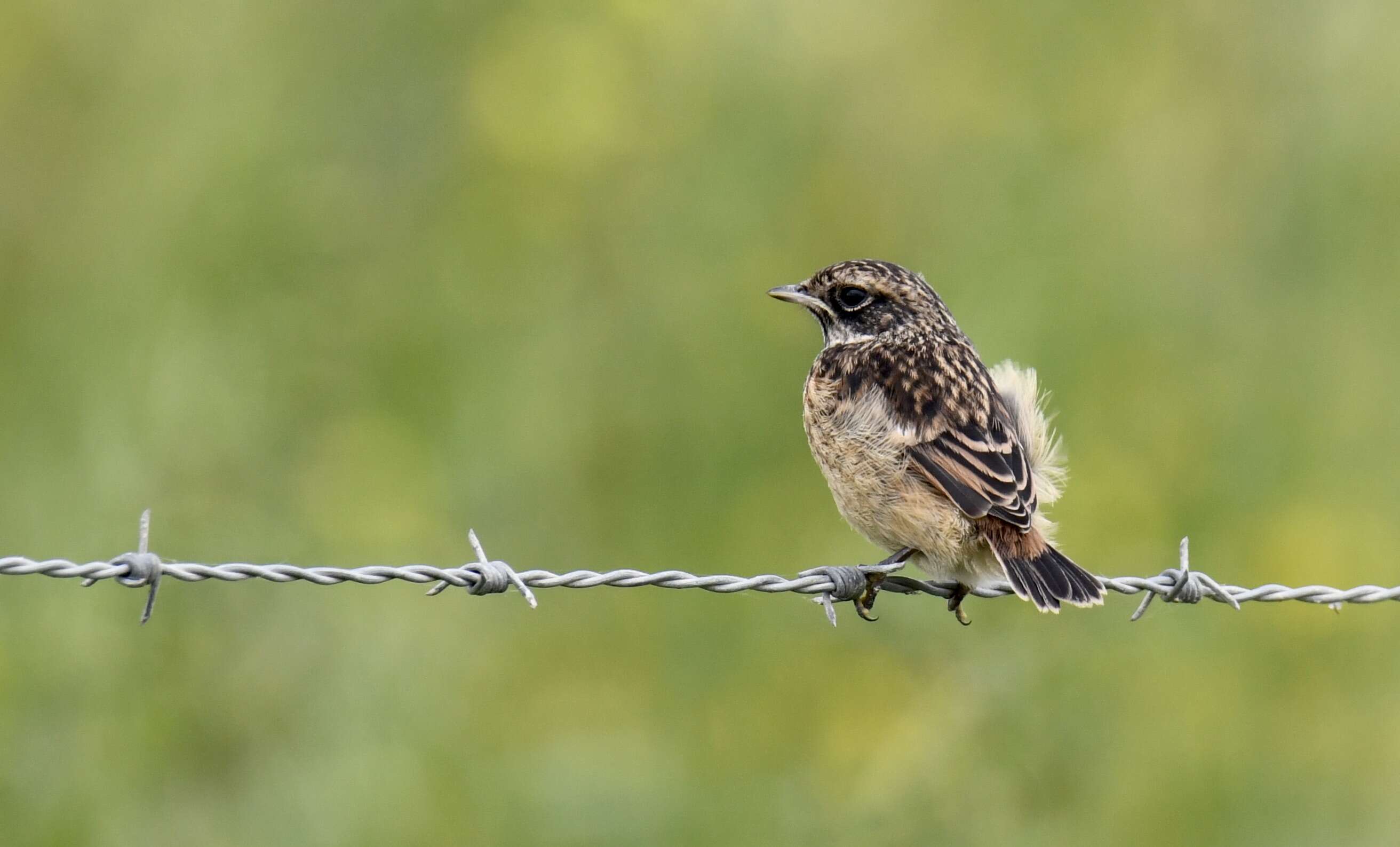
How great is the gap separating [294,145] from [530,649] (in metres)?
2.97

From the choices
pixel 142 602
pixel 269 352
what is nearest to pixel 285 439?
pixel 269 352

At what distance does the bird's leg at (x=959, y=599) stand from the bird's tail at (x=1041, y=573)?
0.42 metres

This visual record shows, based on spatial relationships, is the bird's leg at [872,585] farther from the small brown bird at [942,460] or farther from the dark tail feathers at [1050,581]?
the dark tail feathers at [1050,581]

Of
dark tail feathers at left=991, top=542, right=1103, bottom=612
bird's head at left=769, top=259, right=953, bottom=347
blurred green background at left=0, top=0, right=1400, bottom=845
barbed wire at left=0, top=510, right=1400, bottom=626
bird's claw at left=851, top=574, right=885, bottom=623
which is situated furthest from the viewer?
Answer: bird's head at left=769, top=259, right=953, bottom=347

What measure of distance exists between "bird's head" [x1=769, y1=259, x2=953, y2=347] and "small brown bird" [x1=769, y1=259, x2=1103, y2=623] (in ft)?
0.13

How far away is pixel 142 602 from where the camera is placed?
6.25 meters

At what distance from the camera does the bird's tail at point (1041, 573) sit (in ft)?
17.0

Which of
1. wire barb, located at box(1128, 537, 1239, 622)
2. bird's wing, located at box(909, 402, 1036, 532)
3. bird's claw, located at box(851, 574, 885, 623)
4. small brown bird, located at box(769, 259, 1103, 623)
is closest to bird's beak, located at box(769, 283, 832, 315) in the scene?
small brown bird, located at box(769, 259, 1103, 623)

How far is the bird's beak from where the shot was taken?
6.79 metres

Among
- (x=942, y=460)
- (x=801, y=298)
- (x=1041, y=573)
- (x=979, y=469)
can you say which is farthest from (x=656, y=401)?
(x=1041, y=573)

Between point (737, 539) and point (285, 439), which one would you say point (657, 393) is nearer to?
point (737, 539)

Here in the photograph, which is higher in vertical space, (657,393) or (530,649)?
(657,393)

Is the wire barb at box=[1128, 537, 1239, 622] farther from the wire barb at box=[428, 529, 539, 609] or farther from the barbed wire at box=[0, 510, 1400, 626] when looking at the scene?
the wire barb at box=[428, 529, 539, 609]

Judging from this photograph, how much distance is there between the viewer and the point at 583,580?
15.3 feet
